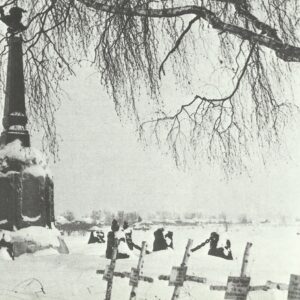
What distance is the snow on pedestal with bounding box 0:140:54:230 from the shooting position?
10312 millimetres

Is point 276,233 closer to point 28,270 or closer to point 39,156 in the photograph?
point 28,270

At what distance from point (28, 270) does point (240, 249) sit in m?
4.78

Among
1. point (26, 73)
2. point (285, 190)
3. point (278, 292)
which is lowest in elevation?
point (278, 292)

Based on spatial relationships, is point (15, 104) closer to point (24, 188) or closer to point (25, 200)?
point (24, 188)

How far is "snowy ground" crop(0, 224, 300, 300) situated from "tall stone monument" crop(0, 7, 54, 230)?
28.8 inches

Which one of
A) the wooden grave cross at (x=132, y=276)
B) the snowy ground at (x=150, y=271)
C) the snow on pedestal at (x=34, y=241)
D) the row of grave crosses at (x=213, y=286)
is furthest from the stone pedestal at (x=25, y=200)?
the wooden grave cross at (x=132, y=276)

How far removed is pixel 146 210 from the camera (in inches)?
364

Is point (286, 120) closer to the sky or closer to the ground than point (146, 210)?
closer to the sky

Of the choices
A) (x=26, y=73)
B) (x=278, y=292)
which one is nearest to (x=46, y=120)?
(x=26, y=73)

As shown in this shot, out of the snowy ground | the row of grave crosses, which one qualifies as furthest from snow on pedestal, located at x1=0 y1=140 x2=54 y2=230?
the row of grave crosses

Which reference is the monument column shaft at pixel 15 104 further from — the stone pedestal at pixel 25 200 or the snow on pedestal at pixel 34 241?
the snow on pedestal at pixel 34 241

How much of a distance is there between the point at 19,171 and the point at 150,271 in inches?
118

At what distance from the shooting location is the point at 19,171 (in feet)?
34.2

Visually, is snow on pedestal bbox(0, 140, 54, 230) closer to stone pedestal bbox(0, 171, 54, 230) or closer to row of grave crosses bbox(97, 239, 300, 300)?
stone pedestal bbox(0, 171, 54, 230)
